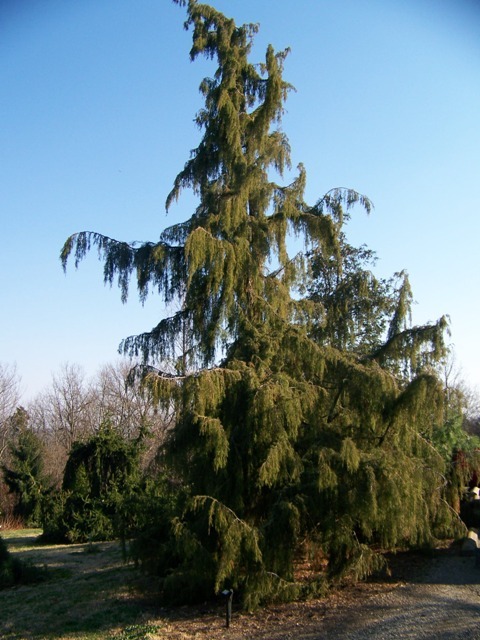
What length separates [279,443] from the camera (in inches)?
303

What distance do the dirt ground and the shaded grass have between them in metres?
0.66

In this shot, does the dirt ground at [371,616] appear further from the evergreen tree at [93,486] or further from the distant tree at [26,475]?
the distant tree at [26,475]

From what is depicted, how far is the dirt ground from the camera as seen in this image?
6.41 meters

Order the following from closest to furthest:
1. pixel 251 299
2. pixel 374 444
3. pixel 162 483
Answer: pixel 374 444
pixel 162 483
pixel 251 299

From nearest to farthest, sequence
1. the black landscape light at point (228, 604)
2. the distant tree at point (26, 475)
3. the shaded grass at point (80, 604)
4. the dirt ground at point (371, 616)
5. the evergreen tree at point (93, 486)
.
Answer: the dirt ground at point (371, 616), the black landscape light at point (228, 604), the shaded grass at point (80, 604), the evergreen tree at point (93, 486), the distant tree at point (26, 475)

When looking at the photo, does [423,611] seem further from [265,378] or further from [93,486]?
[93,486]

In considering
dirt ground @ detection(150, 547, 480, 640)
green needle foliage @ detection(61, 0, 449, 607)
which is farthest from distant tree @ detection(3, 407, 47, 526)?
dirt ground @ detection(150, 547, 480, 640)

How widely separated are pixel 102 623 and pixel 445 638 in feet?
13.9

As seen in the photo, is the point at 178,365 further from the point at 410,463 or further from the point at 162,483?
the point at 410,463

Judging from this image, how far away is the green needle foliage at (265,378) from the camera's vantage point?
7.44 meters

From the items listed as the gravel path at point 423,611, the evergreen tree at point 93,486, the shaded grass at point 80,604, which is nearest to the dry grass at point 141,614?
the shaded grass at point 80,604

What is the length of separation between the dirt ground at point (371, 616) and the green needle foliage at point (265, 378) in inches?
12.2

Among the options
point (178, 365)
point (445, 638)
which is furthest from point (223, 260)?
point (445, 638)

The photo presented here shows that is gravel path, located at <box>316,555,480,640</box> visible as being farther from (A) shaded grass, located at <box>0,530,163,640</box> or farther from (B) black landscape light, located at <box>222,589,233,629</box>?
(A) shaded grass, located at <box>0,530,163,640</box>
